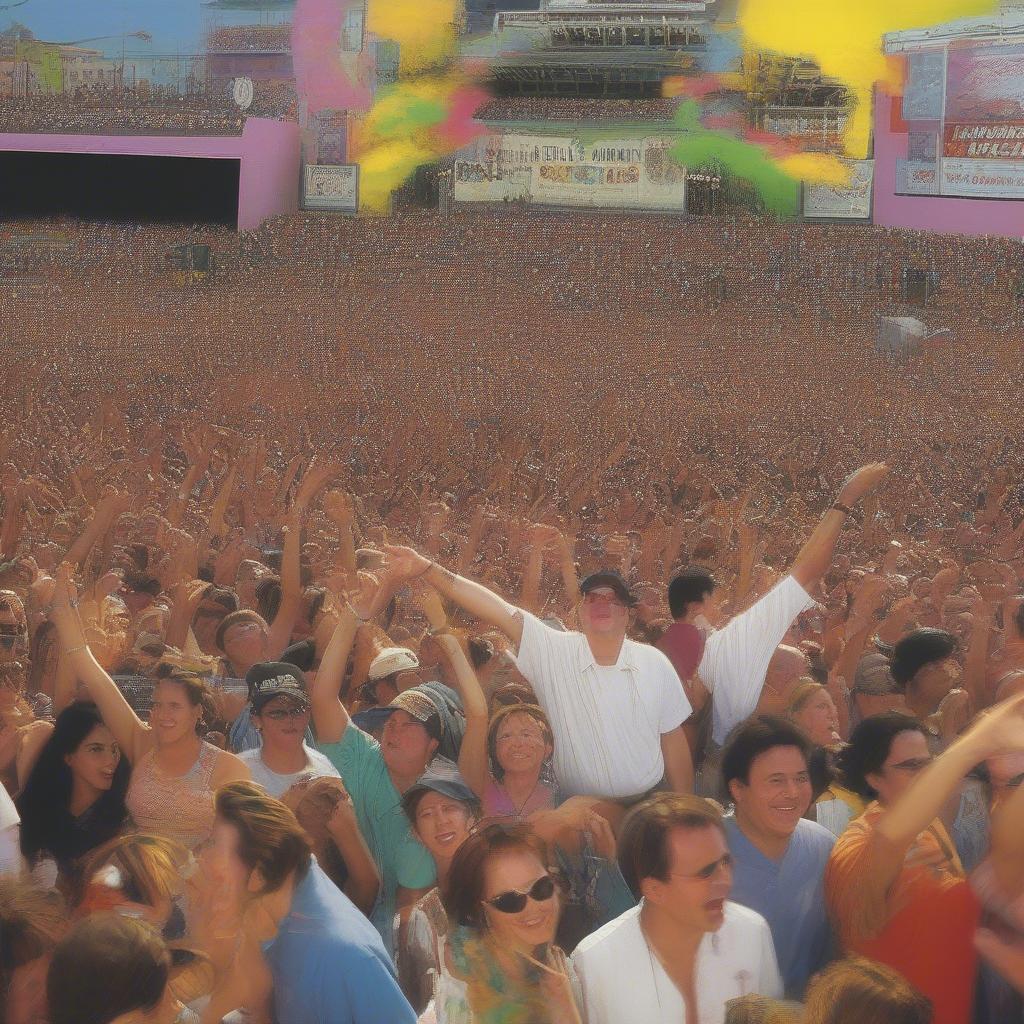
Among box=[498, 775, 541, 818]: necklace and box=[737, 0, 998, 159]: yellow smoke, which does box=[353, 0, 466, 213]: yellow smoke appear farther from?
box=[498, 775, 541, 818]: necklace

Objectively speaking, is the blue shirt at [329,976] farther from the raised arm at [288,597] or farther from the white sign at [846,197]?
the white sign at [846,197]

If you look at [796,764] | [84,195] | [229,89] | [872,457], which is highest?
[229,89]

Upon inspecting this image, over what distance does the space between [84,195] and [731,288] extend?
539cm

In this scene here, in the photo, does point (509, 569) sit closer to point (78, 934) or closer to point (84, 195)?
point (78, 934)

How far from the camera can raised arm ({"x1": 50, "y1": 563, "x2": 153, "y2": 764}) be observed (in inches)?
116

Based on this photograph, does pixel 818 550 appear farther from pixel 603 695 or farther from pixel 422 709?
pixel 422 709

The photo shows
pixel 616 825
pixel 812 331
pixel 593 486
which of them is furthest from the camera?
pixel 812 331

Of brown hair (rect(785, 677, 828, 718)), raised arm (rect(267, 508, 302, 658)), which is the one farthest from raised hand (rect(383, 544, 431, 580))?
A: raised arm (rect(267, 508, 302, 658))

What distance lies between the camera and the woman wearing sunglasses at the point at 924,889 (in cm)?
224

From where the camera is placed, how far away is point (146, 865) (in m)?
2.35

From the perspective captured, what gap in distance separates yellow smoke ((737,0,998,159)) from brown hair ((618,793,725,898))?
9.78m

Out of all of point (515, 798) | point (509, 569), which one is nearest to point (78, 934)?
point (515, 798)

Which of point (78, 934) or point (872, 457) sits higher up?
point (78, 934)

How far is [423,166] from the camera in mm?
12039
